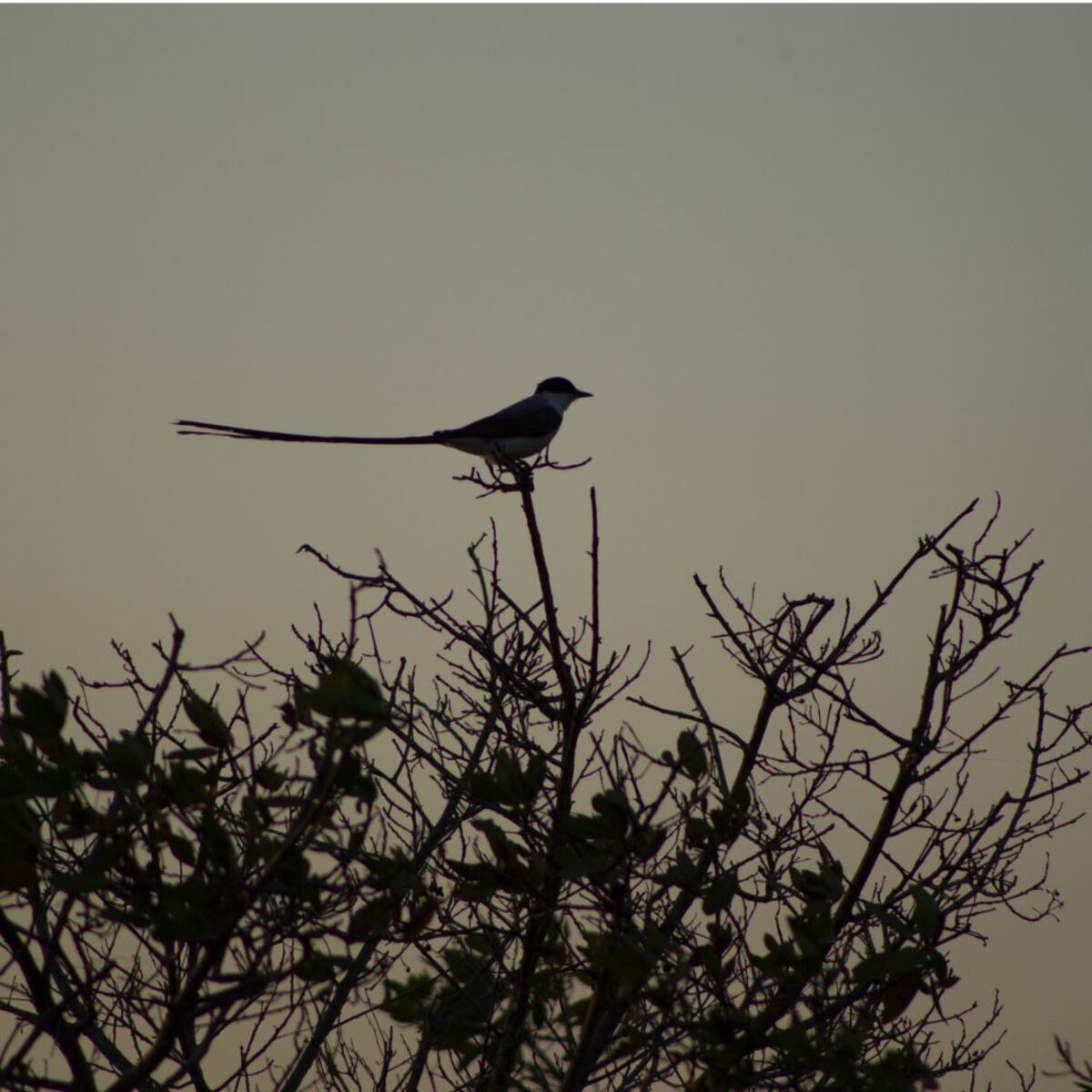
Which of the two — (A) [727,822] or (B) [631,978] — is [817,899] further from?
(B) [631,978]

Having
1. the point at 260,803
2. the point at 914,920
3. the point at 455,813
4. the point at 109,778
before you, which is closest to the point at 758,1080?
the point at 914,920

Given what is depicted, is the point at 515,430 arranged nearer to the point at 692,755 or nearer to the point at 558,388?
the point at 558,388

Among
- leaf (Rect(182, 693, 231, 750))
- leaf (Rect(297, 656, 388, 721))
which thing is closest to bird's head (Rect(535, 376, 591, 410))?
leaf (Rect(182, 693, 231, 750))

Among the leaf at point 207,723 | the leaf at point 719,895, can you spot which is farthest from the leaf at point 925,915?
the leaf at point 207,723

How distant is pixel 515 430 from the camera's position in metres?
9.48

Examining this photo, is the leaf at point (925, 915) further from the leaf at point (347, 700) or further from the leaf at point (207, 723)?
the leaf at point (207, 723)

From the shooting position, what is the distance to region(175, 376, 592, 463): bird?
28.3 feet

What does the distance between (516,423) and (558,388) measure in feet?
4.85

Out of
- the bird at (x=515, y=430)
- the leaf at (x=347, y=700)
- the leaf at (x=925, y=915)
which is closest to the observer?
the leaf at (x=347, y=700)

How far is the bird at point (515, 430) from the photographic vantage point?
8.62m

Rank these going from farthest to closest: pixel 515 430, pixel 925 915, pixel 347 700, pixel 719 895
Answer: pixel 515 430 < pixel 925 915 < pixel 719 895 < pixel 347 700

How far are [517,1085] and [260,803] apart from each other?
98cm

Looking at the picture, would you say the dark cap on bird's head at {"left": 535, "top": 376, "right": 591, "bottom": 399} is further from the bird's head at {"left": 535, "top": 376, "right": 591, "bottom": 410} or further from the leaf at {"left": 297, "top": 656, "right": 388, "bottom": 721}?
the leaf at {"left": 297, "top": 656, "right": 388, "bottom": 721}

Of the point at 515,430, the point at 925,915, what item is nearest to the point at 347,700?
the point at 925,915
